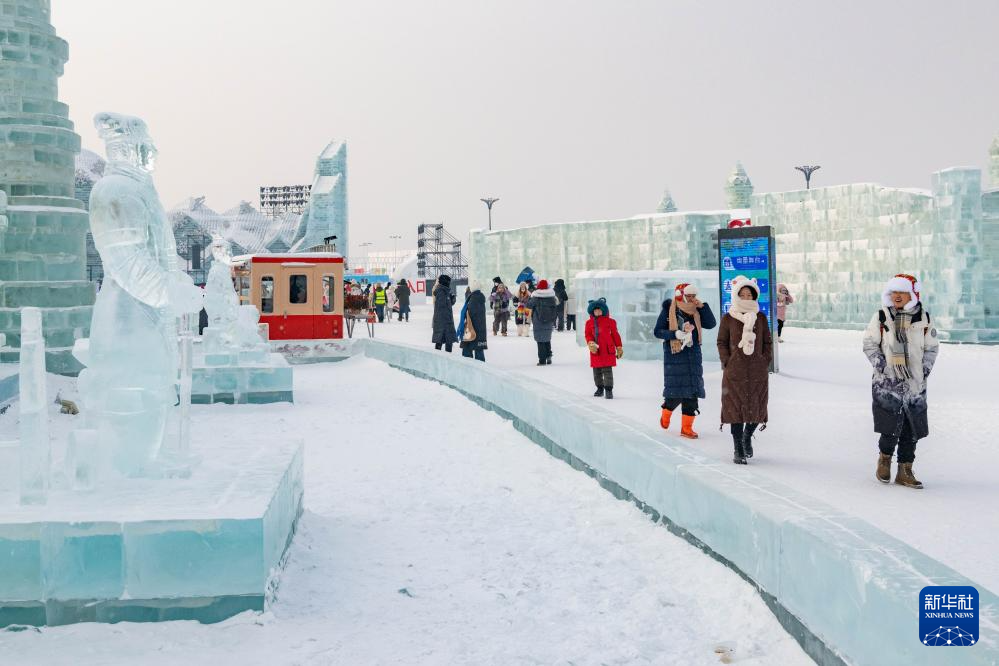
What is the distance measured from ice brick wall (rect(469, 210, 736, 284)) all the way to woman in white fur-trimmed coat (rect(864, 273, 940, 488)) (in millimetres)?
22364

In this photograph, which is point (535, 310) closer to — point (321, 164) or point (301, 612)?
point (301, 612)

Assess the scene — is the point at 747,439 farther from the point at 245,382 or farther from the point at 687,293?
the point at 245,382

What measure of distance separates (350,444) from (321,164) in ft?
132

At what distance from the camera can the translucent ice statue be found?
13.3ft

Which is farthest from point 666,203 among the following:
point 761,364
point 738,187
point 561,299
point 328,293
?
point 761,364

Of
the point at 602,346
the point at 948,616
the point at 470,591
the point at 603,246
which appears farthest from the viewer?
the point at 603,246

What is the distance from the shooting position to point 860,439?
841 centimetres

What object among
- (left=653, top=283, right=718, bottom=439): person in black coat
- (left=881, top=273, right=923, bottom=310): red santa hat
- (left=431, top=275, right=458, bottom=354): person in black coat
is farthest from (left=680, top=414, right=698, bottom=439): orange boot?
(left=431, top=275, right=458, bottom=354): person in black coat

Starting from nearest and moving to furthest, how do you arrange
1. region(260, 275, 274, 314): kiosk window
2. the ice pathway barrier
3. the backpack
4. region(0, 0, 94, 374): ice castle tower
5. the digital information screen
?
the ice pathway barrier
the digital information screen
region(0, 0, 94, 374): ice castle tower
the backpack
region(260, 275, 274, 314): kiosk window

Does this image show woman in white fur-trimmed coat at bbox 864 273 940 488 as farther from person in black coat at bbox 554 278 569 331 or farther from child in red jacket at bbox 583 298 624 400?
person in black coat at bbox 554 278 569 331

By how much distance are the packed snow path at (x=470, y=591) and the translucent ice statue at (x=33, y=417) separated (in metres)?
0.63

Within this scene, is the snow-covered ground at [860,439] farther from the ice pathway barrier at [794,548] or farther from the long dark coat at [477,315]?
the long dark coat at [477,315]

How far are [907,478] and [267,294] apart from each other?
48.8 ft

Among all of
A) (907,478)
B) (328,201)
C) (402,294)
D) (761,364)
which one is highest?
(328,201)
